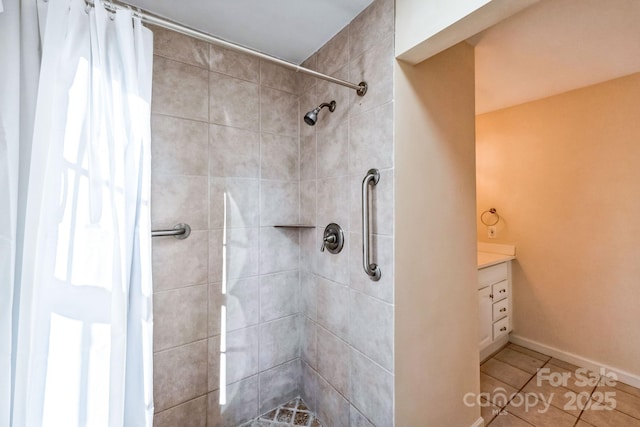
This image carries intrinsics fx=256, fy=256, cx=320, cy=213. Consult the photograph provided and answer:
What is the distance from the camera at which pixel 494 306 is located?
2254 millimetres

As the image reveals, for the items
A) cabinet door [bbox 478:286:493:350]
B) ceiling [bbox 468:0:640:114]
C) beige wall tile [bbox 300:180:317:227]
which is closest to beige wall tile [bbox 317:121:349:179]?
beige wall tile [bbox 300:180:317:227]

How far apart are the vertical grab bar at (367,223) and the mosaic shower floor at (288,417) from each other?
1.05 metres

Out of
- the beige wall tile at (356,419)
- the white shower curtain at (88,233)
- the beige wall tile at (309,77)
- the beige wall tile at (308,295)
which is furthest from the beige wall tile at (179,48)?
the beige wall tile at (356,419)

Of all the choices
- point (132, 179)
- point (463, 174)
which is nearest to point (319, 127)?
point (463, 174)

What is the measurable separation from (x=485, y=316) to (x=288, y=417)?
173cm

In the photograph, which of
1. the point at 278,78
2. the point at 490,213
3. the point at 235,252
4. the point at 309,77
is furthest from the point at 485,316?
the point at 278,78

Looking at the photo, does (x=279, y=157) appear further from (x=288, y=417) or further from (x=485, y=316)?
(x=485, y=316)

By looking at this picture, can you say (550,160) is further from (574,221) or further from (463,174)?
(463,174)

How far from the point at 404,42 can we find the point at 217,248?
133cm

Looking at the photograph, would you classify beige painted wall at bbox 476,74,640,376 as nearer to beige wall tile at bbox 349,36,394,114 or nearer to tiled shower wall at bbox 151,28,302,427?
beige wall tile at bbox 349,36,394,114

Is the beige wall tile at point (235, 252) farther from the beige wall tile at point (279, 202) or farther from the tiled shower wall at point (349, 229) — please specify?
the tiled shower wall at point (349, 229)

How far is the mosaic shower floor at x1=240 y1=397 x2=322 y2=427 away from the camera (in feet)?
4.87

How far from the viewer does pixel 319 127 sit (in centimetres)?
151

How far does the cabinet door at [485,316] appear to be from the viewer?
2113mm
